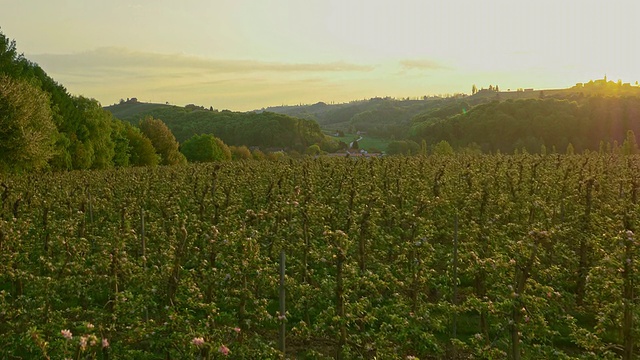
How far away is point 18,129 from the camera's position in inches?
1560

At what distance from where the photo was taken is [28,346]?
26.7 feet

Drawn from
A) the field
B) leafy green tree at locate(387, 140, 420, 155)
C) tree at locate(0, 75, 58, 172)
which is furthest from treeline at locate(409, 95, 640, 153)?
the field

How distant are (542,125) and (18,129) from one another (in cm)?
13662

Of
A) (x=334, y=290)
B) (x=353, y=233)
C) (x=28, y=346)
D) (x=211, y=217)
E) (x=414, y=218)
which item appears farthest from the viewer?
(x=211, y=217)

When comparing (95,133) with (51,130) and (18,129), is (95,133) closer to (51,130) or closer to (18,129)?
(51,130)

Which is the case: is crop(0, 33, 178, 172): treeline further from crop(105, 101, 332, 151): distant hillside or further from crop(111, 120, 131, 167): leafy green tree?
crop(105, 101, 332, 151): distant hillside

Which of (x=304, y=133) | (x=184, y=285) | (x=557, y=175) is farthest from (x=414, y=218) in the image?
(x=304, y=133)

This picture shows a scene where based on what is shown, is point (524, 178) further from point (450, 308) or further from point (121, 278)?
point (121, 278)

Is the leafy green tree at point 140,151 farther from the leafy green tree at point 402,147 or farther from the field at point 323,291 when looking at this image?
the leafy green tree at point 402,147

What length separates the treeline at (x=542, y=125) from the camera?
439 ft

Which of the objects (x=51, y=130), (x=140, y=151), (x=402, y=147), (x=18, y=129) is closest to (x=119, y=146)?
(x=140, y=151)

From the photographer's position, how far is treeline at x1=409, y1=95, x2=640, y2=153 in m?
134

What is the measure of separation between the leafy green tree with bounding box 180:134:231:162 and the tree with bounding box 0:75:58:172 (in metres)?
55.2

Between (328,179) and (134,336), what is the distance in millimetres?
24555
